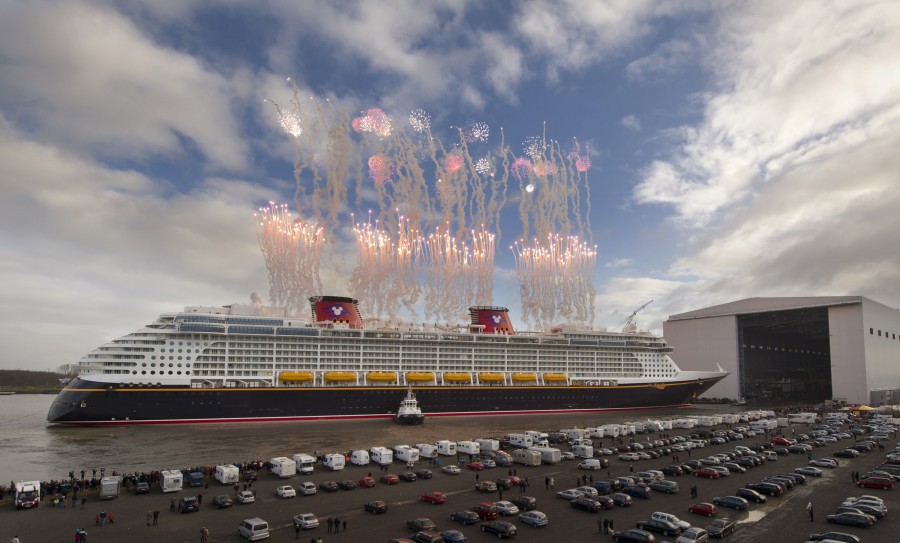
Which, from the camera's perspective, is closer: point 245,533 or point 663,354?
point 245,533

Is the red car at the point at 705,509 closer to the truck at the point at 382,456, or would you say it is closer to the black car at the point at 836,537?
the black car at the point at 836,537

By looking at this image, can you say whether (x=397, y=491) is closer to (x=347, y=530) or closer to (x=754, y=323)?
(x=347, y=530)

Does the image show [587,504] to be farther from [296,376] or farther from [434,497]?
[296,376]

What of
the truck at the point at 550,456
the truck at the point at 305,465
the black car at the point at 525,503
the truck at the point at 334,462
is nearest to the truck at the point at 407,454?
the truck at the point at 334,462

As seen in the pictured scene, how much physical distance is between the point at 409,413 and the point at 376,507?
3491cm

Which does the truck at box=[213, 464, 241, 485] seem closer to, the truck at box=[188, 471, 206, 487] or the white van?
the truck at box=[188, 471, 206, 487]

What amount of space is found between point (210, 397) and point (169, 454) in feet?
55.8

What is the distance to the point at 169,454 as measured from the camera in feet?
122

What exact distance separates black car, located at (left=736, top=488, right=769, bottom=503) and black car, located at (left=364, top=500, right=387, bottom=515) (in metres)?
16.6

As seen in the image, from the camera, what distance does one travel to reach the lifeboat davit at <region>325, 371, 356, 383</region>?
60.5 metres

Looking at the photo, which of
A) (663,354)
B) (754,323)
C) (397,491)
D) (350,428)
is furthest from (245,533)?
(754,323)

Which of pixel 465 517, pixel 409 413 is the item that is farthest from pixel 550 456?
pixel 409 413

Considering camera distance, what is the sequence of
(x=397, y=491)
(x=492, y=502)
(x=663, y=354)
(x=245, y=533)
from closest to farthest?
(x=245, y=533) < (x=492, y=502) < (x=397, y=491) < (x=663, y=354)

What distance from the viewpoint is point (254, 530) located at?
62.4ft
